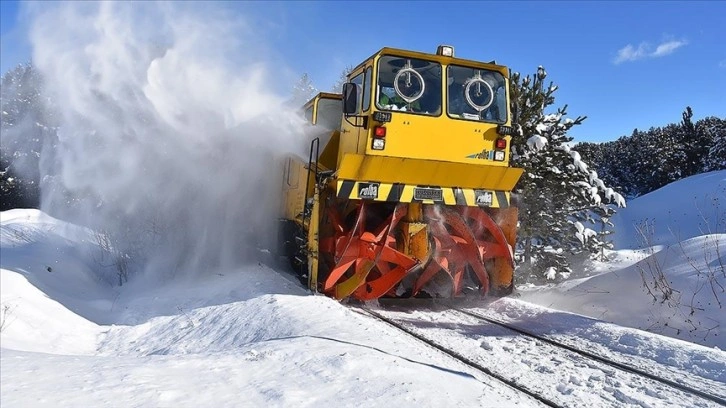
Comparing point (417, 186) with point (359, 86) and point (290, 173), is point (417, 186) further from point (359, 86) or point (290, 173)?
point (290, 173)

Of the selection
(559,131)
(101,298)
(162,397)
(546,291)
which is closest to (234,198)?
(101,298)

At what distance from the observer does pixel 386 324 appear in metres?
6.35

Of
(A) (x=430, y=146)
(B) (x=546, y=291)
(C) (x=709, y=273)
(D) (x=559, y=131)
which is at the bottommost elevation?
(B) (x=546, y=291)

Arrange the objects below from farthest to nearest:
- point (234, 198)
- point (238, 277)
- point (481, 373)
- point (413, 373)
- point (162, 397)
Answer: point (234, 198) < point (238, 277) < point (481, 373) < point (413, 373) < point (162, 397)

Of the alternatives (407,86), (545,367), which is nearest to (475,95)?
(407,86)

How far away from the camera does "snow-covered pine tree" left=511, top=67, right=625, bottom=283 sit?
12094 millimetres

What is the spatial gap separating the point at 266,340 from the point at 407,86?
387 cm

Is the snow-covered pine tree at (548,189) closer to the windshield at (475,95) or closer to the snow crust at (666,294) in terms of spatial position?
the snow crust at (666,294)

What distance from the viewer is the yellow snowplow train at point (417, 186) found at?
7.32m

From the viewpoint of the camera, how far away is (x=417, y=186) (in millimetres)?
7598

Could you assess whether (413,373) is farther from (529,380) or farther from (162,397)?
(162,397)

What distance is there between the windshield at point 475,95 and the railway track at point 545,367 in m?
2.92

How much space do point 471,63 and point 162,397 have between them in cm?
619

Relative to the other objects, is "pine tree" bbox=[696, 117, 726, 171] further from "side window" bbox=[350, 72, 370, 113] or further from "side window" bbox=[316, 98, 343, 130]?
"side window" bbox=[350, 72, 370, 113]
